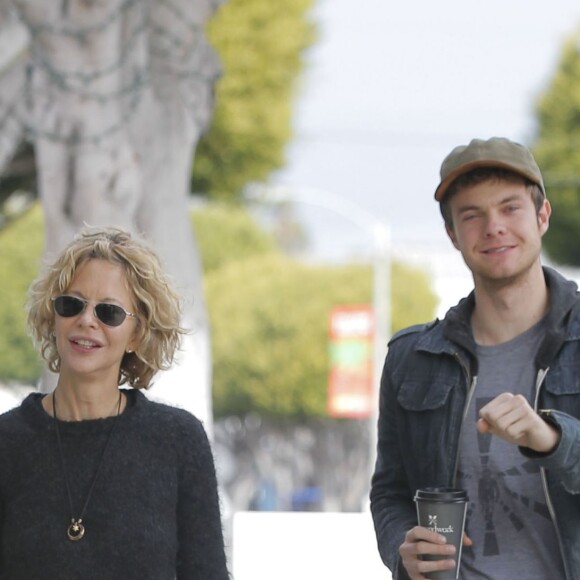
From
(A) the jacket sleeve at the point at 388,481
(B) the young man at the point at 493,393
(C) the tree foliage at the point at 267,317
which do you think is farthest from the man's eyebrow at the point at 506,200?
(C) the tree foliage at the point at 267,317

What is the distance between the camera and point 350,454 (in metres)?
39.9

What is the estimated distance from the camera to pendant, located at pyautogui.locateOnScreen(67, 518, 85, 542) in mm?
2719

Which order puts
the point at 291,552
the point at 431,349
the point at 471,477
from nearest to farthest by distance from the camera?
the point at 471,477
the point at 431,349
the point at 291,552

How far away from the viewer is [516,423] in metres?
2.50

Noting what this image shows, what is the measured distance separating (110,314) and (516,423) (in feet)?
2.83

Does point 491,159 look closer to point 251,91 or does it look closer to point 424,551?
point 424,551

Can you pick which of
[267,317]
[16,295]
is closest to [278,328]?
[267,317]

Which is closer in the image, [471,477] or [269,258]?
[471,477]

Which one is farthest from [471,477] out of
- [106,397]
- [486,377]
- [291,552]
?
[291,552]

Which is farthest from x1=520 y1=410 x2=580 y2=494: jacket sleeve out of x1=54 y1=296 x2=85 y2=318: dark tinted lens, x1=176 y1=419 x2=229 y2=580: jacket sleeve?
x1=54 y1=296 x2=85 y2=318: dark tinted lens

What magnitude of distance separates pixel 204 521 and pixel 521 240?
33.5 inches

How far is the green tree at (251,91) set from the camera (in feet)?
73.4

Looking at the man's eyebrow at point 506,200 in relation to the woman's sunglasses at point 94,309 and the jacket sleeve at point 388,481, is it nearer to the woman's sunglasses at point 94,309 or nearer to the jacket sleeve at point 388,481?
the jacket sleeve at point 388,481

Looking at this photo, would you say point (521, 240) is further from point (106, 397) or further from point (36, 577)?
point (36, 577)
